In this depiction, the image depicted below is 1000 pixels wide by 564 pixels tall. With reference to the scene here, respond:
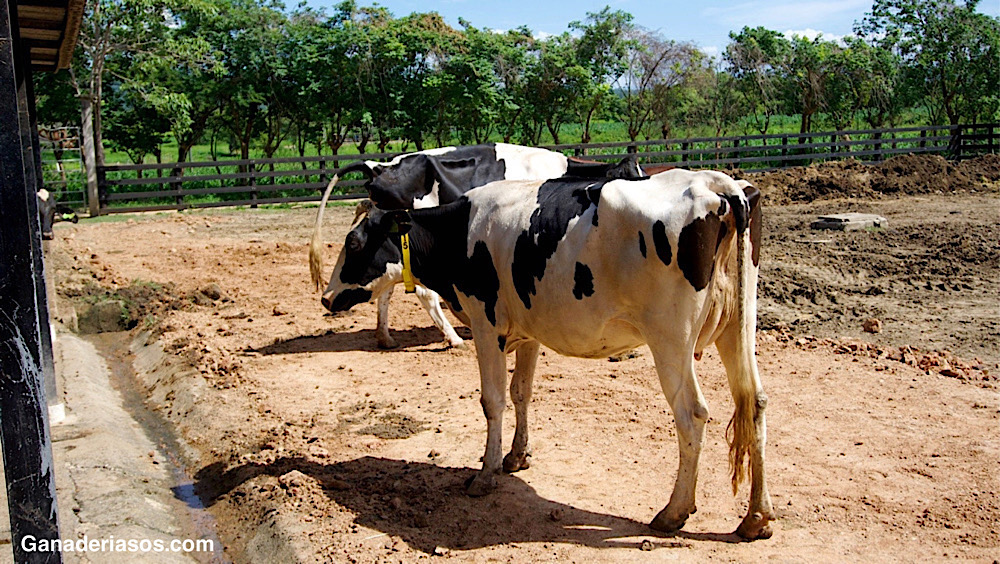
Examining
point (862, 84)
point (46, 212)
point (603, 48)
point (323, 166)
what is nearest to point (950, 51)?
A: point (862, 84)

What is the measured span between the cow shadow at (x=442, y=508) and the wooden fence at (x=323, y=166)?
12.7m

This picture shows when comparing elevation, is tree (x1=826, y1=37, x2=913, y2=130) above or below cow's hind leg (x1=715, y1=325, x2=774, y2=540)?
above

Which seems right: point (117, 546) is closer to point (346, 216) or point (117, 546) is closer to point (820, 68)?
point (346, 216)

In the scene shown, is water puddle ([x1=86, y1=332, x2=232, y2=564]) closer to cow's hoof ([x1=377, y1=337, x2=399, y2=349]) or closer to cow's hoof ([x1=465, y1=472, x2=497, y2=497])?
cow's hoof ([x1=465, y1=472, x2=497, y2=497])

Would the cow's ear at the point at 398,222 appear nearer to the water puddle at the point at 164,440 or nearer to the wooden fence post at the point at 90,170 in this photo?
the water puddle at the point at 164,440

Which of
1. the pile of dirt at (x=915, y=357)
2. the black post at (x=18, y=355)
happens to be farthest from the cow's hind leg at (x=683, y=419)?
the pile of dirt at (x=915, y=357)

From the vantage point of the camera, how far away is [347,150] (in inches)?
1421

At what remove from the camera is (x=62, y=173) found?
2217 centimetres

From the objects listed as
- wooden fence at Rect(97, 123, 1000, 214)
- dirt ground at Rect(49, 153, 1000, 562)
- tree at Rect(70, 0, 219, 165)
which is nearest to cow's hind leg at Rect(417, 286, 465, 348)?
dirt ground at Rect(49, 153, 1000, 562)

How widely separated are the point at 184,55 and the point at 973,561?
2145 cm

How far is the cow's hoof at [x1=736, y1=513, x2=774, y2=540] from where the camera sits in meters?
4.42

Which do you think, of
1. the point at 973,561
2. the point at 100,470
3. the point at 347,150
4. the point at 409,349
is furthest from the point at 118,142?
the point at 973,561

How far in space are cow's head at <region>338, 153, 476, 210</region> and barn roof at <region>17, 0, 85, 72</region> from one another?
9.29 feet

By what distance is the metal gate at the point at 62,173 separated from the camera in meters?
20.0
